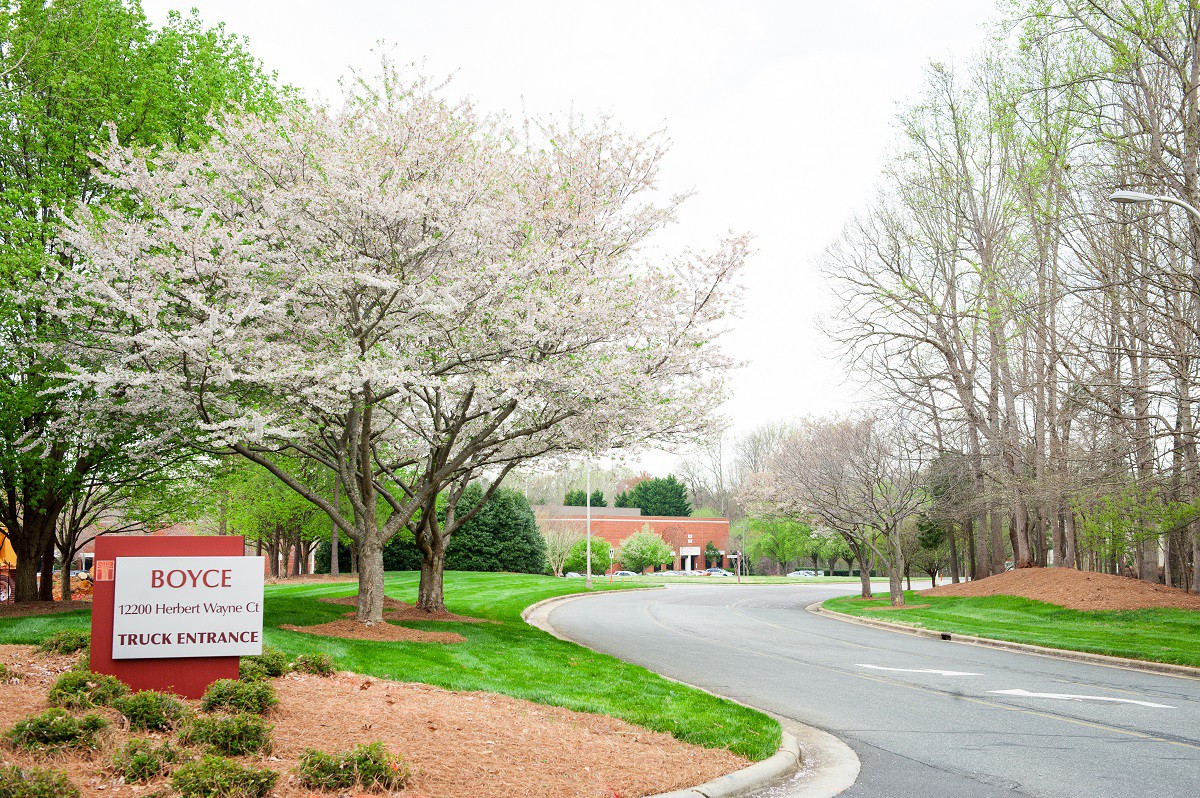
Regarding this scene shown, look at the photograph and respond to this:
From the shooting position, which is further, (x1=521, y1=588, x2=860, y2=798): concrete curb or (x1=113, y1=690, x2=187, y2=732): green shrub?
(x1=113, y1=690, x2=187, y2=732): green shrub

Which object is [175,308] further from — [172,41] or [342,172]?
[172,41]

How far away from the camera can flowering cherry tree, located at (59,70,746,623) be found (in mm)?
13164

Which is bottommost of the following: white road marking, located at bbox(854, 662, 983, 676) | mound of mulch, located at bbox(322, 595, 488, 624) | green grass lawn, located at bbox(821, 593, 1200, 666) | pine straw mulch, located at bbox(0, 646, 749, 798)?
green grass lawn, located at bbox(821, 593, 1200, 666)

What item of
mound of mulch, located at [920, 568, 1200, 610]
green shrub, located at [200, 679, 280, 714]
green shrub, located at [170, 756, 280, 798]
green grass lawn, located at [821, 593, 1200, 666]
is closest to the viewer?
green shrub, located at [170, 756, 280, 798]

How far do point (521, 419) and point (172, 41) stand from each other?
10640 millimetres

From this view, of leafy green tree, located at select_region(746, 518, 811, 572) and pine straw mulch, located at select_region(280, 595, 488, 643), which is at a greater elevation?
pine straw mulch, located at select_region(280, 595, 488, 643)

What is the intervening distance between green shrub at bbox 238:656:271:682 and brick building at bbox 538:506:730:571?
2814 inches

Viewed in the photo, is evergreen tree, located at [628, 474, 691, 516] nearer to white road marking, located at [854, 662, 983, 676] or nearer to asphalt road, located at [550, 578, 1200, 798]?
asphalt road, located at [550, 578, 1200, 798]

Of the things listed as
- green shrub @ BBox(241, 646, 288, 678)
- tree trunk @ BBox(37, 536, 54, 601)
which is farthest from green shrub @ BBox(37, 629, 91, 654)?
tree trunk @ BBox(37, 536, 54, 601)

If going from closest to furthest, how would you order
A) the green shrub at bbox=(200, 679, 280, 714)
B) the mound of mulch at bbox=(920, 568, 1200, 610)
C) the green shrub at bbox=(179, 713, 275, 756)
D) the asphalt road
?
the green shrub at bbox=(179, 713, 275, 756) → the green shrub at bbox=(200, 679, 280, 714) → the asphalt road → the mound of mulch at bbox=(920, 568, 1200, 610)

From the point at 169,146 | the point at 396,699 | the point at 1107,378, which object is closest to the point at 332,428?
the point at 169,146

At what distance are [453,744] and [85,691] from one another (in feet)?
9.38

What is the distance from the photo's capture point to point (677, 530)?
285 feet

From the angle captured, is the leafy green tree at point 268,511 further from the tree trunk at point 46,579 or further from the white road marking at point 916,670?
the white road marking at point 916,670
